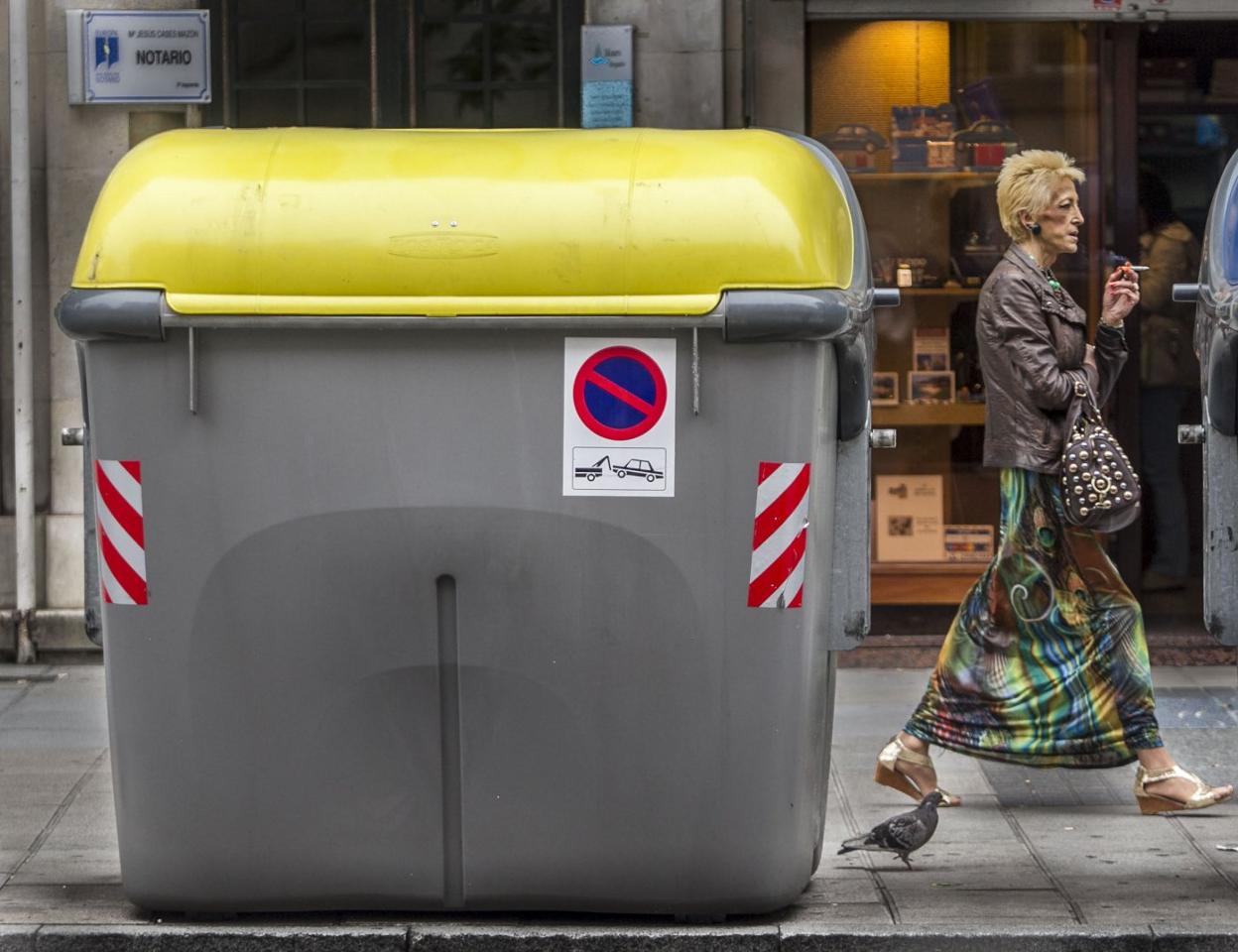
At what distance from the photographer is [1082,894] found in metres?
5.76

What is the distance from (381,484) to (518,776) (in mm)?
761

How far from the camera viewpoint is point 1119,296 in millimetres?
6617

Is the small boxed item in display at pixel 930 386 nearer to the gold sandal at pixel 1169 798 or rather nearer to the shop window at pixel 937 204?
the shop window at pixel 937 204

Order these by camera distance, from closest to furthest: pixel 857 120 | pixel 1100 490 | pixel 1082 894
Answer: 1. pixel 1082 894
2. pixel 1100 490
3. pixel 857 120

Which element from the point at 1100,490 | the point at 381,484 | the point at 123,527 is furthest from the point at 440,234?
the point at 1100,490

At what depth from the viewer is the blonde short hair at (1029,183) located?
672cm

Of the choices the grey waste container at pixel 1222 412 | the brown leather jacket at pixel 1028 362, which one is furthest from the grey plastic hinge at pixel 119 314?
the brown leather jacket at pixel 1028 362

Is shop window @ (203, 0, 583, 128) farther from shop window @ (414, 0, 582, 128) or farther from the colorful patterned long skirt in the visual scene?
the colorful patterned long skirt

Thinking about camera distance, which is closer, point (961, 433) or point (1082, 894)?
point (1082, 894)

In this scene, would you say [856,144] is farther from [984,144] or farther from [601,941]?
[601,941]

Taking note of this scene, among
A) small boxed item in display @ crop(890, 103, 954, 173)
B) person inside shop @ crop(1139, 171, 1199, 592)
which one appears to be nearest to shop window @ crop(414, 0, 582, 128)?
small boxed item in display @ crop(890, 103, 954, 173)

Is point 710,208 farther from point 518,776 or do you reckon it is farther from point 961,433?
point 961,433

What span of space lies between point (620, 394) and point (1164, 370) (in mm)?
5106

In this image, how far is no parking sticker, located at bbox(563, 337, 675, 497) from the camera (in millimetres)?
5082
